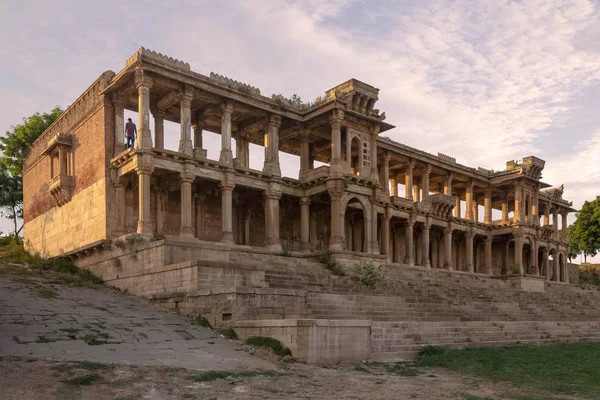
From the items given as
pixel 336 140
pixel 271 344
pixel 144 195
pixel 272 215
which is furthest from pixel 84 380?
pixel 336 140

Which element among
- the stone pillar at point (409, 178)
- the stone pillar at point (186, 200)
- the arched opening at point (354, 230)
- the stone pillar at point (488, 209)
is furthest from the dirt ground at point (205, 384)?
the stone pillar at point (488, 209)

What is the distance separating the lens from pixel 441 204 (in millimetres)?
40312

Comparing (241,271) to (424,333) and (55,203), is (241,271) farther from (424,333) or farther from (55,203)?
(55,203)

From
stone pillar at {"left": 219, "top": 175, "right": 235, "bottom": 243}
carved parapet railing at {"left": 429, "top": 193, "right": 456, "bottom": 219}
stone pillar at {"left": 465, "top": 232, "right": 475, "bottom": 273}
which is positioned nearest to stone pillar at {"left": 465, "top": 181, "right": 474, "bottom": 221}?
stone pillar at {"left": 465, "top": 232, "right": 475, "bottom": 273}

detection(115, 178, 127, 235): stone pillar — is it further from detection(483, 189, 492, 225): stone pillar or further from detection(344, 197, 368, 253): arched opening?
detection(483, 189, 492, 225): stone pillar

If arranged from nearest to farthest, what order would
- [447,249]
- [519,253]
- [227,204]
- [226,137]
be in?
[227,204], [226,137], [447,249], [519,253]

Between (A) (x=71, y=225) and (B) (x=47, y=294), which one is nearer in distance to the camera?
(B) (x=47, y=294)

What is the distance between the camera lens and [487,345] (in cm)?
1806

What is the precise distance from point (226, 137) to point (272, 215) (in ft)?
14.9

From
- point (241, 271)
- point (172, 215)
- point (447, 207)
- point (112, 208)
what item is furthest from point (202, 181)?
point (447, 207)

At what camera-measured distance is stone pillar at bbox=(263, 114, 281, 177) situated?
94.9 ft

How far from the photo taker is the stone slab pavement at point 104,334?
11805 millimetres

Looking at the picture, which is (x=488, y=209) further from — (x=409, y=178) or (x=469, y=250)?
(x=409, y=178)

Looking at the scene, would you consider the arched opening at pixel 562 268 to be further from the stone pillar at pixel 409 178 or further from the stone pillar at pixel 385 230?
the stone pillar at pixel 385 230
